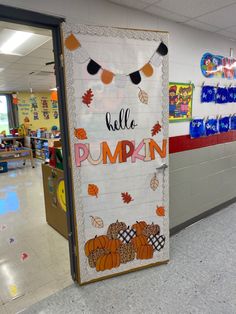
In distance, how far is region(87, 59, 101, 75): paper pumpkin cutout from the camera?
1.93 m

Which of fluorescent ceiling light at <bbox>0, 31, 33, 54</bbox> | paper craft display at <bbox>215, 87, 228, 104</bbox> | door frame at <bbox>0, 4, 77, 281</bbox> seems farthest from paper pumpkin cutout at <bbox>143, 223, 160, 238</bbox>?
fluorescent ceiling light at <bbox>0, 31, 33, 54</bbox>

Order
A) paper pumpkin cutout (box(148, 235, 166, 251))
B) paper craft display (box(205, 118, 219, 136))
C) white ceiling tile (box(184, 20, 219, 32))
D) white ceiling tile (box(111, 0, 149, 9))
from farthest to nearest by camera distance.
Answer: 1. paper craft display (box(205, 118, 219, 136))
2. white ceiling tile (box(184, 20, 219, 32))
3. paper pumpkin cutout (box(148, 235, 166, 251))
4. white ceiling tile (box(111, 0, 149, 9))

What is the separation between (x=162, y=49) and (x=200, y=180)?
6.11 feet

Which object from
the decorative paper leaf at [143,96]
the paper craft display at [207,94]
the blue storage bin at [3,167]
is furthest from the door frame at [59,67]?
the blue storage bin at [3,167]

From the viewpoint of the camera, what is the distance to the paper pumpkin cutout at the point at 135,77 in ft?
6.85

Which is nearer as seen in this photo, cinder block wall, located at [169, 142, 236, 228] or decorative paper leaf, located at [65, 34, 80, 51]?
decorative paper leaf, located at [65, 34, 80, 51]

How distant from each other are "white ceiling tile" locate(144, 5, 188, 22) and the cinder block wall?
1487 millimetres

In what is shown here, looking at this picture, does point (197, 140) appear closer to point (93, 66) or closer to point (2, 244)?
point (93, 66)

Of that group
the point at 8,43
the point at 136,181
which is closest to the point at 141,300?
the point at 136,181

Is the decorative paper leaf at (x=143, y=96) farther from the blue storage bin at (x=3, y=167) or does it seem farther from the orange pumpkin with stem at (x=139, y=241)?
the blue storage bin at (x=3, y=167)

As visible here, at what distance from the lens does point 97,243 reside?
2.20m

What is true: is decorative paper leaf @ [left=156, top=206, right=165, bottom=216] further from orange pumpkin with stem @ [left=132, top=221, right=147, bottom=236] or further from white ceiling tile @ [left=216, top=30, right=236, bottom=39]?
white ceiling tile @ [left=216, top=30, right=236, bottom=39]

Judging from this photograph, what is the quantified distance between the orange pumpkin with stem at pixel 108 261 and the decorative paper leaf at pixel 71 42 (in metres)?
1.87

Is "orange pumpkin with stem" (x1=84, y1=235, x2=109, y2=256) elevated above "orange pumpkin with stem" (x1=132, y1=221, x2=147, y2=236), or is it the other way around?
"orange pumpkin with stem" (x1=132, y1=221, x2=147, y2=236)
